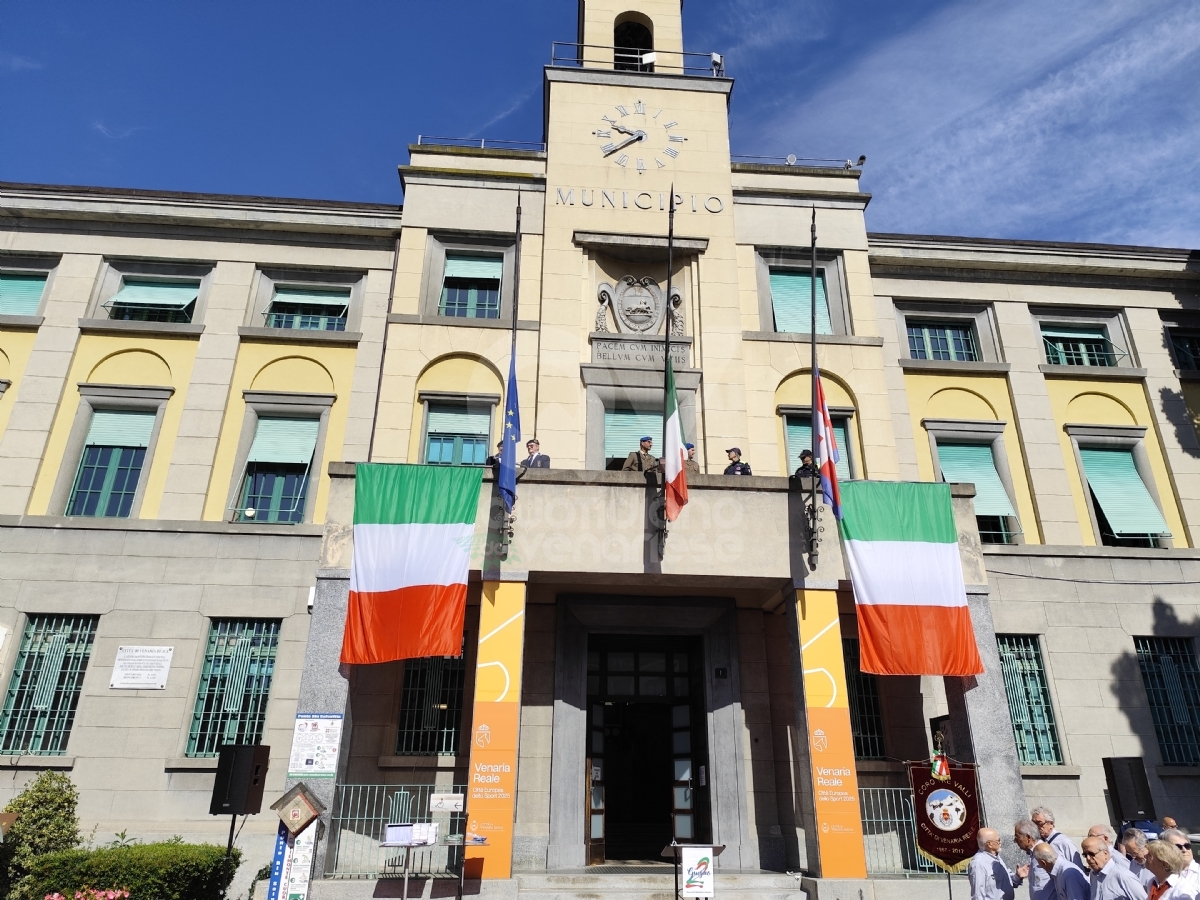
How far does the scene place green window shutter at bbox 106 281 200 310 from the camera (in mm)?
17906

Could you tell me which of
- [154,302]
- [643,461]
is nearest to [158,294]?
[154,302]

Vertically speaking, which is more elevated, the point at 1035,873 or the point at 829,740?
the point at 829,740

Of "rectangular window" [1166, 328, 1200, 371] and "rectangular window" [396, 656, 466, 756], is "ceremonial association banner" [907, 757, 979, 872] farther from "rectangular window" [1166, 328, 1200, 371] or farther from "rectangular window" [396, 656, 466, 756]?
"rectangular window" [1166, 328, 1200, 371]

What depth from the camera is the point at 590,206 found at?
18078 millimetres

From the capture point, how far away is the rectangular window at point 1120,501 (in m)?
17.3

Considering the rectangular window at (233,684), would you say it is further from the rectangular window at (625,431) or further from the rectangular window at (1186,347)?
the rectangular window at (1186,347)

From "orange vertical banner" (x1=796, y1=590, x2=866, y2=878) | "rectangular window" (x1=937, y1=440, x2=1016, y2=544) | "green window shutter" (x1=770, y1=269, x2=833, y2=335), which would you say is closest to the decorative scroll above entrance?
Answer: "green window shutter" (x1=770, y1=269, x2=833, y2=335)

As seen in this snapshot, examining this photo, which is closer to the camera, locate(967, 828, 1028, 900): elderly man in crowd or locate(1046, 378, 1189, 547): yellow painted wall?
locate(967, 828, 1028, 900): elderly man in crowd

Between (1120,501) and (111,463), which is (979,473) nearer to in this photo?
(1120,501)

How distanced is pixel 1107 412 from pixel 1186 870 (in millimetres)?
14054

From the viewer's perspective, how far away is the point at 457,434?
1648cm

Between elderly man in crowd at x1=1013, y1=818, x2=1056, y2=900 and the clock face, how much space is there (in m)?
14.7

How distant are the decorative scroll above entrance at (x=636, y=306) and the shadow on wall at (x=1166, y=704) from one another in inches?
445

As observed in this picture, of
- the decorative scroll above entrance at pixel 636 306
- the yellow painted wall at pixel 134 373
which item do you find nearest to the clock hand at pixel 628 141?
the decorative scroll above entrance at pixel 636 306
